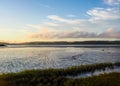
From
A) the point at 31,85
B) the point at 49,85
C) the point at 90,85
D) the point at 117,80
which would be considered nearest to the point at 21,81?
the point at 31,85

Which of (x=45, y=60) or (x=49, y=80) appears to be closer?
(x=49, y=80)

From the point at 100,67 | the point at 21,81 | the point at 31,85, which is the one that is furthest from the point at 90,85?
the point at 100,67

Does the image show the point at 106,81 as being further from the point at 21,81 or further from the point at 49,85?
the point at 21,81

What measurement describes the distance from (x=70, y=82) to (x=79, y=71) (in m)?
9.71

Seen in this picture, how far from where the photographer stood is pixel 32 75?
25875 millimetres

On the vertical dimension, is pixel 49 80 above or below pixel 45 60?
above

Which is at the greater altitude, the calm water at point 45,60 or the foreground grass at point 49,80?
the foreground grass at point 49,80

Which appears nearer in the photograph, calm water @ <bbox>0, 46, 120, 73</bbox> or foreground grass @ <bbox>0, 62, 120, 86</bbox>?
foreground grass @ <bbox>0, 62, 120, 86</bbox>

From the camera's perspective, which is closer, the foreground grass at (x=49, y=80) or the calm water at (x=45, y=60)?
the foreground grass at (x=49, y=80)

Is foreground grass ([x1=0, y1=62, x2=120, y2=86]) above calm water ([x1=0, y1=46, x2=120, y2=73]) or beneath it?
above

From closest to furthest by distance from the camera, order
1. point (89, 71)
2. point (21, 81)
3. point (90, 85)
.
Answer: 1. point (90, 85)
2. point (21, 81)
3. point (89, 71)

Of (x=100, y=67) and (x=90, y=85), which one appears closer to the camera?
(x=90, y=85)

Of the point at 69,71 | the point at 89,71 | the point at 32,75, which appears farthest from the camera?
the point at 89,71

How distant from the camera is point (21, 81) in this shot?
23.3 m
